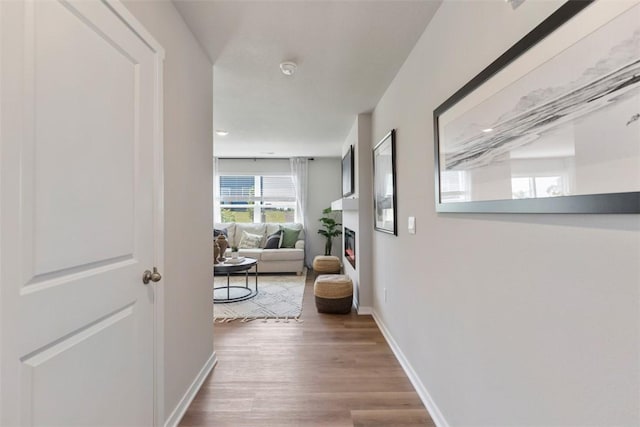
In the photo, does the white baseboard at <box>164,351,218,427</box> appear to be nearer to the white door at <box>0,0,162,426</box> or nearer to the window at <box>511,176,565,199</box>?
the white door at <box>0,0,162,426</box>

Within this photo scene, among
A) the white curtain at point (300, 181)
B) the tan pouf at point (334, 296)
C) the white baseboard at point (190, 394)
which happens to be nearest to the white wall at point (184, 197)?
the white baseboard at point (190, 394)

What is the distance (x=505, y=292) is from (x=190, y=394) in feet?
6.10

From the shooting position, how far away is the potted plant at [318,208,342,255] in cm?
604

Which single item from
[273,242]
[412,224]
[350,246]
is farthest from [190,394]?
[273,242]

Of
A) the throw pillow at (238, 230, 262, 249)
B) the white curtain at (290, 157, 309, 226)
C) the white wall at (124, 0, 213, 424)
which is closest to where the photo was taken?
the white wall at (124, 0, 213, 424)

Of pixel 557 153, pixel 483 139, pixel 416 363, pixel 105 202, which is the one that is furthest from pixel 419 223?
pixel 105 202

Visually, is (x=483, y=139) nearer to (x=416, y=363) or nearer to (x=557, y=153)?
(x=557, y=153)

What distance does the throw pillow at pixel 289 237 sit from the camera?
585 cm

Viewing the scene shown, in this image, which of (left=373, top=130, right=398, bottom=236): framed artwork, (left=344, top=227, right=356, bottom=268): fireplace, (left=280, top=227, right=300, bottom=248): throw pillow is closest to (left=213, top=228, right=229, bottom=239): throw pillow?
(left=280, top=227, right=300, bottom=248): throw pillow

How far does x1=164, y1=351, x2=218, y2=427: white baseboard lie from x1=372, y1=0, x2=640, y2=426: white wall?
1469mm

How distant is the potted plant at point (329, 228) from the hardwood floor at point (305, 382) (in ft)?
10.3

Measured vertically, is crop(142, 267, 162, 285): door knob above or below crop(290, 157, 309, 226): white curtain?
below

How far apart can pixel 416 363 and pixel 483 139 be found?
1.55 metres

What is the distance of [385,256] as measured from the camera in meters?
2.84
